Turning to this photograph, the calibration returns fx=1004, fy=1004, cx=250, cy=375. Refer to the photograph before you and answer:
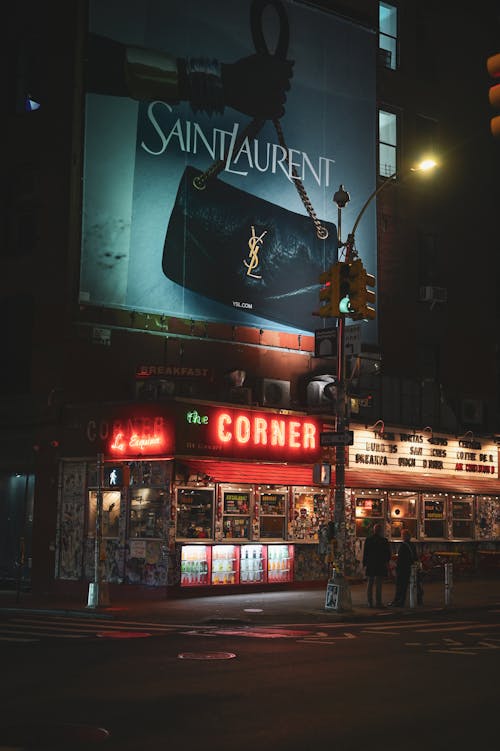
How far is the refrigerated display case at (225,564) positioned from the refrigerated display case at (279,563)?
50.5 inches

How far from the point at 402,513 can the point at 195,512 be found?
9286mm

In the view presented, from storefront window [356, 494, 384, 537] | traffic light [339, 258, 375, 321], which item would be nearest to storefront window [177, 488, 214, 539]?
storefront window [356, 494, 384, 537]

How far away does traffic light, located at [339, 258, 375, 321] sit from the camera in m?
22.2

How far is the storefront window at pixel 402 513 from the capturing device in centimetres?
3331

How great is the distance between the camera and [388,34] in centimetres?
3928

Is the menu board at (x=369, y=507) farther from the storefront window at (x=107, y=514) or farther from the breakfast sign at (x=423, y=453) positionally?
the storefront window at (x=107, y=514)

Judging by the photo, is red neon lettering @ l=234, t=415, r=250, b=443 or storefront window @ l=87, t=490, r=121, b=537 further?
storefront window @ l=87, t=490, r=121, b=537

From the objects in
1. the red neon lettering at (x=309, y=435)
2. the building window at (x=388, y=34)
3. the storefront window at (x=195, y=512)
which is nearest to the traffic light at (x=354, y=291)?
the storefront window at (x=195, y=512)

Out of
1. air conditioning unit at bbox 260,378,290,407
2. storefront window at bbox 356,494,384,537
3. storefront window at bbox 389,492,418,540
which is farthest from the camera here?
storefront window at bbox 389,492,418,540

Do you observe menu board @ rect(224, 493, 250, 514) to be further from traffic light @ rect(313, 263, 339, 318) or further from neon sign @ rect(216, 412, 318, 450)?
traffic light @ rect(313, 263, 339, 318)

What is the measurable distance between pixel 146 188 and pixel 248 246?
13.5 feet

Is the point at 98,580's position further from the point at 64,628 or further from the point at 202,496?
the point at 202,496

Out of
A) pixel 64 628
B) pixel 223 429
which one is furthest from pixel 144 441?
pixel 64 628

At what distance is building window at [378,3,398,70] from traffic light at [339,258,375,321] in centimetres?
1927
